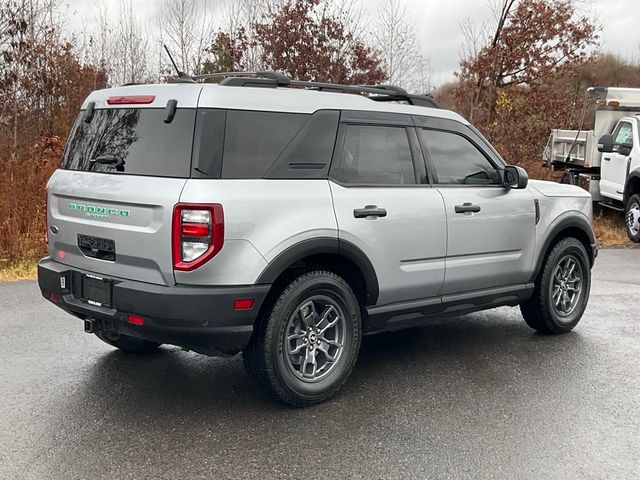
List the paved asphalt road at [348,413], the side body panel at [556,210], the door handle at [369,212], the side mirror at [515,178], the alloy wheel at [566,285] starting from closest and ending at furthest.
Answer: the paved asphalt road at [348,413], the door handle at [369,212], the side mirror at [515,178], the side body panel at [556,210], the alloy wheel at [566,285]

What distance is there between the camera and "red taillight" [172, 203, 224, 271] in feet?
11.8

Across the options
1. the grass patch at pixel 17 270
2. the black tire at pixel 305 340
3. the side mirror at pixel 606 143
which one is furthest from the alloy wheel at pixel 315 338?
the side mirror at pixel 606 143

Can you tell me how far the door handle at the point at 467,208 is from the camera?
4885 mm

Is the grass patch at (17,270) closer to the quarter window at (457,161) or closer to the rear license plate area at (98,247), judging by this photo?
the rear license plate area at (98,247)

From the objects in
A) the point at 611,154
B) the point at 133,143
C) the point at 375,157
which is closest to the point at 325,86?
the point at 375,157

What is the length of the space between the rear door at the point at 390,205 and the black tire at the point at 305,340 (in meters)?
0.31

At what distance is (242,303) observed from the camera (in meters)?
3.72

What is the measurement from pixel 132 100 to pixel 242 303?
4.75ft

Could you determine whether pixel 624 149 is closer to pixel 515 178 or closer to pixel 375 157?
pixel 515 178

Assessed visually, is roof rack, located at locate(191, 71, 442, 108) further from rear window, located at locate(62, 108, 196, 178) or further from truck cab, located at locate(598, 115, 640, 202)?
truck cab, located at locate(598, 115, 640, 202)

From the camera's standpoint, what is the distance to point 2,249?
8875 millimetres

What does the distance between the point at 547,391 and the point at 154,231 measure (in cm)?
277

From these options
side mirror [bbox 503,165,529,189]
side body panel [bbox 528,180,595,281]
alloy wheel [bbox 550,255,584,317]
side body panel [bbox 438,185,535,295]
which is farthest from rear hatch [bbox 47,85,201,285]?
alloy wheel [bbox 550,255,584,317]

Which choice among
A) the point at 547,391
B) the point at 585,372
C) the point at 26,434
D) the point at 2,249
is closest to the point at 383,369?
the point at 547,391
